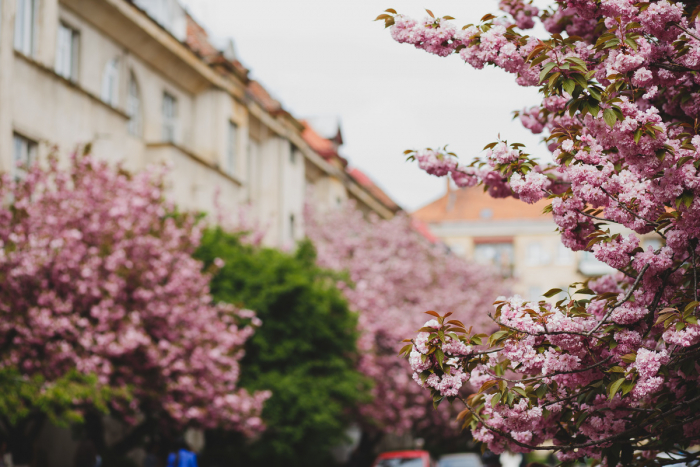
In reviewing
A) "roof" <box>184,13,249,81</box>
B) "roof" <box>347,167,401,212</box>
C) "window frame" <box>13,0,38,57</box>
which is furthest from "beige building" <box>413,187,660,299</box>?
"window frame" <box>13,0,38,57</box>

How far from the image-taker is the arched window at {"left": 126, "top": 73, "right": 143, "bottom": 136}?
81.9 feet

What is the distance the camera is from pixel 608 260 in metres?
5.41

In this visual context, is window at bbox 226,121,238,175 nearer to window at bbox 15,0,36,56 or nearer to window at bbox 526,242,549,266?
window at bbox 15,0,36,56

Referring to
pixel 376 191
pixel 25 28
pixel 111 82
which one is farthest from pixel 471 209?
pixel 25 28

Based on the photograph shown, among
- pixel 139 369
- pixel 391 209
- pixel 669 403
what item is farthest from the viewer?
pixel 391 209

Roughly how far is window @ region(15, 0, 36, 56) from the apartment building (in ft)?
0.07

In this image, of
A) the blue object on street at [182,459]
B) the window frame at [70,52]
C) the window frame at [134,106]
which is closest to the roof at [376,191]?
the window frame at [134,106]

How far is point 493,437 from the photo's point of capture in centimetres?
634

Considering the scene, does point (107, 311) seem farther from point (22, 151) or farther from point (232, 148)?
point (232, 148)

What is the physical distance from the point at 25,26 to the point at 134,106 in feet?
18.2

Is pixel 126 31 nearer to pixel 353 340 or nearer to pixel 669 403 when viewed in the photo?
pixel 353 340

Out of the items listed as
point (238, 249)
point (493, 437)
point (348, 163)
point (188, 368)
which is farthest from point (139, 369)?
point (348, 163)

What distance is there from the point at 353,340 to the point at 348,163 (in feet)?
68.4

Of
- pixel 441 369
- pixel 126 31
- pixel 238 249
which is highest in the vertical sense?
pixel 126 31
